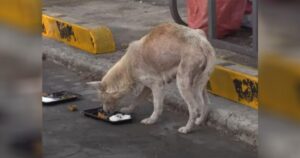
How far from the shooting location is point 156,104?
7.17 metres

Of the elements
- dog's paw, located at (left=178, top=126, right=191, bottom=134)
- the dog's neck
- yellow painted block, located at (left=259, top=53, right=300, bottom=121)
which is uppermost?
yellow painted block, located at (left=259, top=53, right=300, bottom=121)

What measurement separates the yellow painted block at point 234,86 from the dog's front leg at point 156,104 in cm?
77

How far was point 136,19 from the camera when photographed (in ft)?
37.9

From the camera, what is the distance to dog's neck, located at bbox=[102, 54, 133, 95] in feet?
23.6

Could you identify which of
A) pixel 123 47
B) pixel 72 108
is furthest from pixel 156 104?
pixel 123 47

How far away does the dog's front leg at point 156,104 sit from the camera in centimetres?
706

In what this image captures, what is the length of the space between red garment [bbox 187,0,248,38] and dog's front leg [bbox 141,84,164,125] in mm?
2677

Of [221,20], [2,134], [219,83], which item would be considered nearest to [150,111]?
[219,83]

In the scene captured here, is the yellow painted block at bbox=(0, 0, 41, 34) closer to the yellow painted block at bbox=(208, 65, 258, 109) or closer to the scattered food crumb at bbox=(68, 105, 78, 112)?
the yellow painted block at bbox=(208, 65, 258, 109)

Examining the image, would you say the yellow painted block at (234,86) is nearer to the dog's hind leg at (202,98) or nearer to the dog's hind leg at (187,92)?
the dog's hind leg at (202,98)

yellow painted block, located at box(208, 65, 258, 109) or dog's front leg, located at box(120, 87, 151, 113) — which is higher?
yellow painted block, located at box(208, 65, 258, 109)

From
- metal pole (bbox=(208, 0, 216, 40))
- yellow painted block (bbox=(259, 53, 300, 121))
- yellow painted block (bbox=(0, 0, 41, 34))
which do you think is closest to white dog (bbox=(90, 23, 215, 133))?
metal pole (bbox=(208, 0, 216, 40))

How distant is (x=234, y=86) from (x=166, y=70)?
88 centimetres

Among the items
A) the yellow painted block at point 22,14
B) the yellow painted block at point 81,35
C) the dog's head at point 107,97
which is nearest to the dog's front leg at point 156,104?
the dog's head at point 107,97
